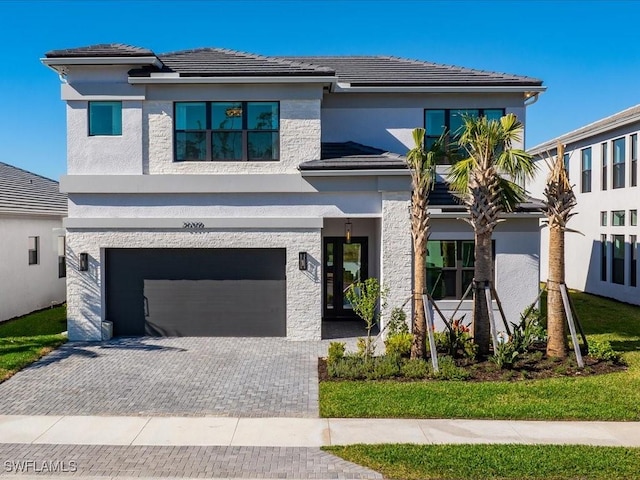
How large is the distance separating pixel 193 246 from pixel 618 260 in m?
18.0

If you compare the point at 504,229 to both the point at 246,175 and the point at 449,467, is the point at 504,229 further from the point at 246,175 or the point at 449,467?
the point at 449,467

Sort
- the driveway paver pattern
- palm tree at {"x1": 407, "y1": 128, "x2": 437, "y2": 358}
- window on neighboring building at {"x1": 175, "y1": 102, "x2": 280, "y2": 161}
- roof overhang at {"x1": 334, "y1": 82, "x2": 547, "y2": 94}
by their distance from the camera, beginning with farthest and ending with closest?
roof overhang at {"x1": 334, "y1": 82, "x2": 547, "y2": 94}
window on neighboring building at {"x1": 175, "y1": 102, "x2": 280, "y2": 161}
palm tree at {"x1": 407, "y1": 128, "x2": 437, "y2": 358}
the driveway paver pattern

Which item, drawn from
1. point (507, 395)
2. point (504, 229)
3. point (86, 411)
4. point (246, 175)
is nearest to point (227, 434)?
point (86, 411)

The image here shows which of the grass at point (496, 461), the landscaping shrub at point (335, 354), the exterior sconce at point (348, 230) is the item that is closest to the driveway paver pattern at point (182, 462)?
the grass at point (496, 461)

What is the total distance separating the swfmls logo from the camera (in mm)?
6592

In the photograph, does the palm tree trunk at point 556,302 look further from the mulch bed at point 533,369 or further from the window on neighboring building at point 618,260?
the window on neighboring building at point 618,260

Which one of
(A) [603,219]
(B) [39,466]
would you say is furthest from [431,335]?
(A) [603,219]

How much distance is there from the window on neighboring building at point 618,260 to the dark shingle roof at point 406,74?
10143mm

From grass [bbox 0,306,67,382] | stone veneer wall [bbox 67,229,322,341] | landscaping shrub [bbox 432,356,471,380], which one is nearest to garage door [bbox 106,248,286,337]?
stone veneer wall [bbox 67,229,322,341]

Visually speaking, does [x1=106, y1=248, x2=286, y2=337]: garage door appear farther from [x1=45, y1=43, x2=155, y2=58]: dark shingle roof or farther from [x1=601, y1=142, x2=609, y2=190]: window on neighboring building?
[x1=601, y1=142, x2=609, y2=190]: window on neighboring building

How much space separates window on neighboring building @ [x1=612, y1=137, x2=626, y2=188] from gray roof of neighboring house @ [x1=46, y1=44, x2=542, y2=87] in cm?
842

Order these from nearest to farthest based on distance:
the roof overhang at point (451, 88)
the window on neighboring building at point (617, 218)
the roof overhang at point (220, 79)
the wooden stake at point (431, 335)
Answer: the wooden stake at point (431, 335) < the roof overhang at point (220, 79) < the roof overhang at point (451, 88) < the window on neighboring building at point (617, 218)

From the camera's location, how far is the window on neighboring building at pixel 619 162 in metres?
20.7

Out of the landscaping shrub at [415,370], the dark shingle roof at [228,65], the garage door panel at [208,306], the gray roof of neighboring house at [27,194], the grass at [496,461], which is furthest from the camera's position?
the gray roof of neighboring house at [27,194]
